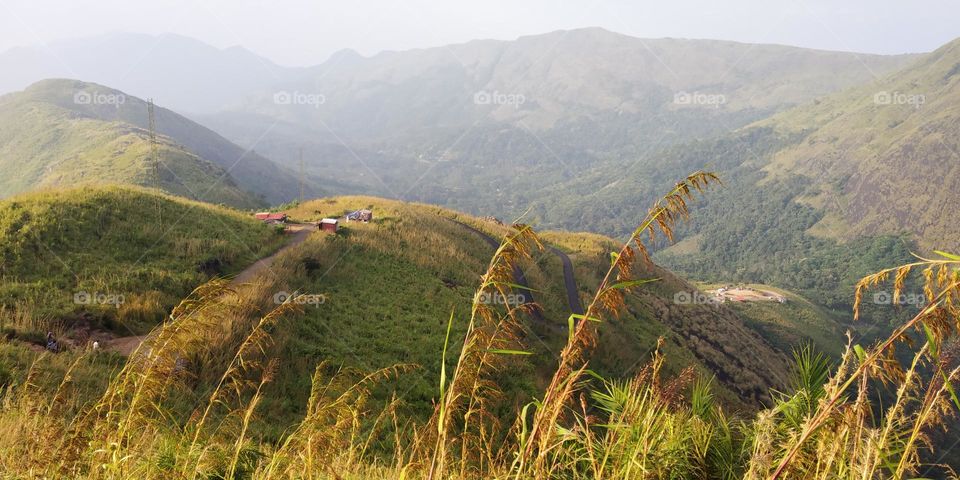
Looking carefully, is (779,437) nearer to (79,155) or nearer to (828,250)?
(79,155)

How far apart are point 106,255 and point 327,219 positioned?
1178 centimetres

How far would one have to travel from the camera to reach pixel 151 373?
3576 millimetres

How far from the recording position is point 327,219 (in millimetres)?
27750

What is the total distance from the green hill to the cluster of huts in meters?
21.4

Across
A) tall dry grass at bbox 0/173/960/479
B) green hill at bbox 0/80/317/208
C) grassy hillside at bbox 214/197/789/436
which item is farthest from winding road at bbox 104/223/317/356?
green hill at bbox 0/80/317/208

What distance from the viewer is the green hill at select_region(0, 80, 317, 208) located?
79.2 m
